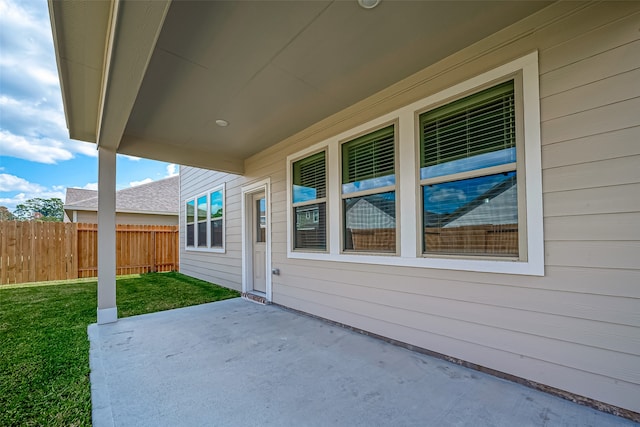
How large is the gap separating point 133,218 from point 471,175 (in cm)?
1267

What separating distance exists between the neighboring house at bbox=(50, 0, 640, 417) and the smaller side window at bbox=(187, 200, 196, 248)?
14.0 feet

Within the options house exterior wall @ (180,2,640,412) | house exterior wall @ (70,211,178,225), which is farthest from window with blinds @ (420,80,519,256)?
house exterior wall @ (70,211,178,225)

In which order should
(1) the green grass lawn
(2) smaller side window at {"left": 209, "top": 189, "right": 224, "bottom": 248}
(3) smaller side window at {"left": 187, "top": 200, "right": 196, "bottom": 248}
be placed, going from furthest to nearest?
(3) smaller side window at {"left": 187, "top": 200, "right": 196, "bottom": 248}, (2) smaller side window at {"left": 209, "top": 189, "right": 224, "bottom": 248}, (1) the green grass lawn

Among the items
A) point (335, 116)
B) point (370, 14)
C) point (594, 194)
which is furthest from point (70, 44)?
point (594, 194)

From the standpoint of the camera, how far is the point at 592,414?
1692mm

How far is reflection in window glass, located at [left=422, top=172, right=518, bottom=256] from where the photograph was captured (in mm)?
2172

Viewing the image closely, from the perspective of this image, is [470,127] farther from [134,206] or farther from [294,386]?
[134,206]

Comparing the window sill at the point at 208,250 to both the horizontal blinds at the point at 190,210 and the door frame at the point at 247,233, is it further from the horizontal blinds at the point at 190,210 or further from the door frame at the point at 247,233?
the door frame at the point at 247,233

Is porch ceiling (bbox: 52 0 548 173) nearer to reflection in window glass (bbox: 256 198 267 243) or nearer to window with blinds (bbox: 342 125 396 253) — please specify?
window with blinds (bbox: 342 125 396 253)

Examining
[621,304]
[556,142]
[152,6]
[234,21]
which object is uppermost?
[234,21]

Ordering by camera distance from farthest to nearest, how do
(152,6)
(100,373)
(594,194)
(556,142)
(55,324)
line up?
(55,324)
(100,373)
(556,142)
(594,194)
(152,6)

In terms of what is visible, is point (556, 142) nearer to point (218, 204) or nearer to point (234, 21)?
point (234, 21)

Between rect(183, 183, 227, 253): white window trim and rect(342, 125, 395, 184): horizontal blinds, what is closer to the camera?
rect(342, 125, 395, 184): horizontal blinds

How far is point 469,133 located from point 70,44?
3.42 metres
